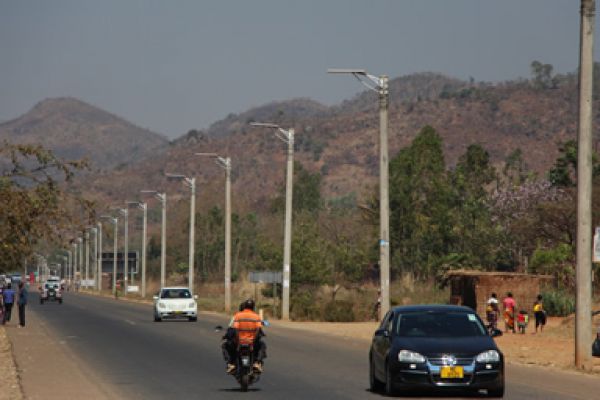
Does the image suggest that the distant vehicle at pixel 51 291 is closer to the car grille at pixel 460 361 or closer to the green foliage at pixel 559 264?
the green foliage at pixel 559 264

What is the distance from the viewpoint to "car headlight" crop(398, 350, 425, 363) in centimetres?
2011

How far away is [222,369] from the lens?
1117 inches

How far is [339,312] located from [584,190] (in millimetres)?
36060

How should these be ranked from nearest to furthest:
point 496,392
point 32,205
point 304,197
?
point 496,392 < point 32,205 < point 304,197

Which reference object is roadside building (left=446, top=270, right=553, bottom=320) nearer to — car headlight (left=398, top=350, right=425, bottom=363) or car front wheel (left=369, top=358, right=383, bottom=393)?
car front wheel (left=369, top=358, right=383, bottom=393)

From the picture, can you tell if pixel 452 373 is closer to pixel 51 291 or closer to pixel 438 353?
pixel 438 353

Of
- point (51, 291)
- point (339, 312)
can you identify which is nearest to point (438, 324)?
point (339, 312)

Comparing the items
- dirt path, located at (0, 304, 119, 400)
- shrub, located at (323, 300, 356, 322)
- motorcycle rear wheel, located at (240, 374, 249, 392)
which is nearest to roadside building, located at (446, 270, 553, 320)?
shrub, located at (323, 300, 356, 322)

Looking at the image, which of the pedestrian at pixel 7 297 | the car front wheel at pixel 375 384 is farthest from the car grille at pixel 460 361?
the pedestrian at pixel 7 297

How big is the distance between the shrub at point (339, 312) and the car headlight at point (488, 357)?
43.3m

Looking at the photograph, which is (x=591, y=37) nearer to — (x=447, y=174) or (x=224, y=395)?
(x=224, y=395)

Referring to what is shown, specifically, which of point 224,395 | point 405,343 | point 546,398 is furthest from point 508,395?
point 224,395

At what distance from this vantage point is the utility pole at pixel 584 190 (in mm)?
27844

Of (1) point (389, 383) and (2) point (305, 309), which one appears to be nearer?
(1) point (389, 383)
